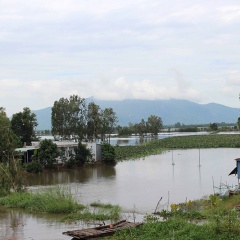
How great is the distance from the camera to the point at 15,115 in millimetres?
47938

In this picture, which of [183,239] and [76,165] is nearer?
[183,239]

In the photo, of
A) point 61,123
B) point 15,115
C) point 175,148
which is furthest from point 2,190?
point 175,148

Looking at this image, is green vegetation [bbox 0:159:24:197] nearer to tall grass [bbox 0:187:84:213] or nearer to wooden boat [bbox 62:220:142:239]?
tall grass [bbox 0:187:84:213]

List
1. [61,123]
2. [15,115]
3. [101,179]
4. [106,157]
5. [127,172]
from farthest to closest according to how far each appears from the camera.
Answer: [61,123]
[15,115]
[106,157]
[127,172]
[101,179]

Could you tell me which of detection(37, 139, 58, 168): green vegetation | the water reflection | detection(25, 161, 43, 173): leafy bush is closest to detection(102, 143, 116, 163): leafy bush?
the water reflection

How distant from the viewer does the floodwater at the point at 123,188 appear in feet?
52.5

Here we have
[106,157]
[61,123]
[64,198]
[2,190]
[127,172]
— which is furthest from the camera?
[61,123]

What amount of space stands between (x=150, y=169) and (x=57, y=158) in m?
9.51

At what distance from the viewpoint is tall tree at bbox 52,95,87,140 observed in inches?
2109

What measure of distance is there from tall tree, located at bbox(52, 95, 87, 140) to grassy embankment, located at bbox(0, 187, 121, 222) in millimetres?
32858

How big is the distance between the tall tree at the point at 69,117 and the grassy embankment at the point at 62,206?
32.9m

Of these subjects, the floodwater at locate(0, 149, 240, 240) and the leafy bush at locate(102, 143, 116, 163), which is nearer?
the floodwater at locate(0, 149, 240, 240)

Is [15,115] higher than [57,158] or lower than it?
higher

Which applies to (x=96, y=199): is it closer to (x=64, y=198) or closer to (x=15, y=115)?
Result: (x=64, y=198)
